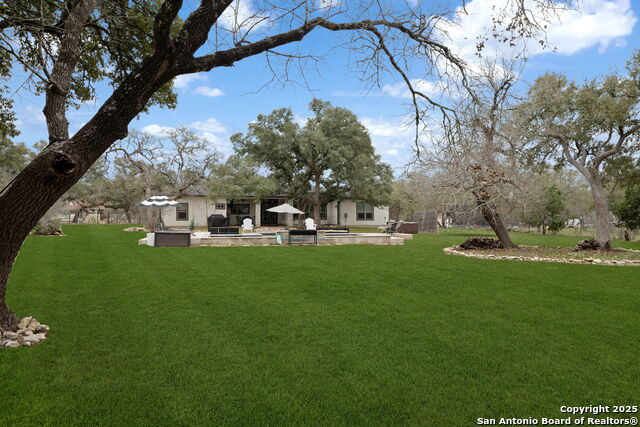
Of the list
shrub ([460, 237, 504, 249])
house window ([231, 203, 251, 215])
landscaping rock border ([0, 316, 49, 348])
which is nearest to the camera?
landscaping rock border ([0, 316, 49, 348])

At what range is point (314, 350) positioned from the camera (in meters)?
3.95

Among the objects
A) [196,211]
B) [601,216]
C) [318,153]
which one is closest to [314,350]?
[601,216]

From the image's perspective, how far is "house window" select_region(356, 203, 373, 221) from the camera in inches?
1437

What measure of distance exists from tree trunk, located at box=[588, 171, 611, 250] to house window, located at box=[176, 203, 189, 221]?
27151 millimetres

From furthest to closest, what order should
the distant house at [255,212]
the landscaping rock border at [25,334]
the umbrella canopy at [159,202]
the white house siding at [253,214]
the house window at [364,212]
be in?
the house window at [364,212] < the distant house at [255,212] < the white house siding at [253,214] < the umbrella canopy at [159,202] < the landscaping rock border at [25,334]

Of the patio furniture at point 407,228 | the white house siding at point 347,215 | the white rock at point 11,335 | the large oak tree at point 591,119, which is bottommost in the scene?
the white rock at point 11,335

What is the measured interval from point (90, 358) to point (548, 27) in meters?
6.24

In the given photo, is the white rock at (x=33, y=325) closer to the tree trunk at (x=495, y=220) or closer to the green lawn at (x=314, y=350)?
the green lawn at (x=314, y=350)

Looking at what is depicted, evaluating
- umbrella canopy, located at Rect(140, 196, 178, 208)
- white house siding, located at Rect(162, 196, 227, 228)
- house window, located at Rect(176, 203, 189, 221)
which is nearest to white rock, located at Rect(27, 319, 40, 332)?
umbrella canopy, located at Rect(140, 196, 178, 208)

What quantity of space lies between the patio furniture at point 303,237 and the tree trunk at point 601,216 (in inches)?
419

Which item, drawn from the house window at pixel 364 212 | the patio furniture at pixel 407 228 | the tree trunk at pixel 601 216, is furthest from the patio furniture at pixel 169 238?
the house window at pixel 364 212

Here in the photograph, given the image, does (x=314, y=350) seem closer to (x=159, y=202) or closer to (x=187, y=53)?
(x=187, y=53)

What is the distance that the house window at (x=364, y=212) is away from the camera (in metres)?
36.5

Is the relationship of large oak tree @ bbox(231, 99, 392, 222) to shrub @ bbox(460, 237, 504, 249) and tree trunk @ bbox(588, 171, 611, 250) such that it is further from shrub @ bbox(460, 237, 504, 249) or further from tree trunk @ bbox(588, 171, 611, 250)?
tree trunk @ bbox(588, 171, 611, 250)
